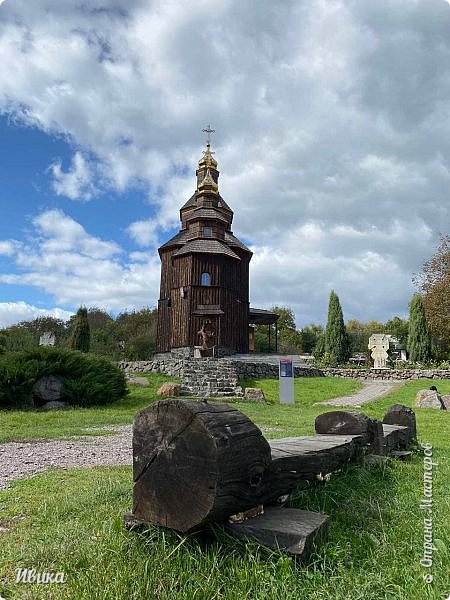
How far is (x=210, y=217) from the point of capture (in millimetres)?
29578

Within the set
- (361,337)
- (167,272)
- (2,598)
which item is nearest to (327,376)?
(167,272)

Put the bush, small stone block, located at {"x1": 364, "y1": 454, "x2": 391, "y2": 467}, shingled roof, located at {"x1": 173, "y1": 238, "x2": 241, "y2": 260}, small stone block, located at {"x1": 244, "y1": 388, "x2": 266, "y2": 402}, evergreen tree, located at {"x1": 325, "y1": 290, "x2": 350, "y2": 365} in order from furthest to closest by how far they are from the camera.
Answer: evergreen tree, located at {"x1": 325, "y1": 290, "x2": 350, "y2": 365}
shingled roof, located at {"x1": 173, "y1": 238, "x2": 241, "y2": 260}
small stone block, located at {"x1": 244, "y1": 388, "x2": 266, "y2": 402}
the bush
small stone block, located at {"x1": 364, "y1": 454, "x2": 391, "y2": 467}

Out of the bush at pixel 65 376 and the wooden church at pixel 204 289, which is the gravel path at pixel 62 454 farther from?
the wooden church at pixel 204 289

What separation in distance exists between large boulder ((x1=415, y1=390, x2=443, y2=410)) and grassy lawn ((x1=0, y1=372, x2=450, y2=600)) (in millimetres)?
11445

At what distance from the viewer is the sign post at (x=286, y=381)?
15664mm

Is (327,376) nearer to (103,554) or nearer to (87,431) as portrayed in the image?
(87,431)

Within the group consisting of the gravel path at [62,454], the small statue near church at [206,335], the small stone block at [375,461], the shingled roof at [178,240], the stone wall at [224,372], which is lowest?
the gravel path at [62,454]

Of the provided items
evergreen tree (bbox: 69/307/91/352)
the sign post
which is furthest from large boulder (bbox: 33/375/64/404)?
evergreen tree (bbox: 69/307/91/352)

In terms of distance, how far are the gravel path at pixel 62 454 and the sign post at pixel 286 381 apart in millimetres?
7692

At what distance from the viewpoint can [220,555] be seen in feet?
7.80

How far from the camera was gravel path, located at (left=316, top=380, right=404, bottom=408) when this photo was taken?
16141 mm

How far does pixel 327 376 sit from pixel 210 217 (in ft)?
40.3

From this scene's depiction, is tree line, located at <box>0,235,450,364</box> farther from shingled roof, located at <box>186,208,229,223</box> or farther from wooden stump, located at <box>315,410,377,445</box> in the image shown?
wooden stump, located at <box>315,410,377,445</box>

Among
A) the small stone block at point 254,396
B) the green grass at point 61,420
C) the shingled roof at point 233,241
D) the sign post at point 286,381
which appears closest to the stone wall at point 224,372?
the small stone block at point 254,396
